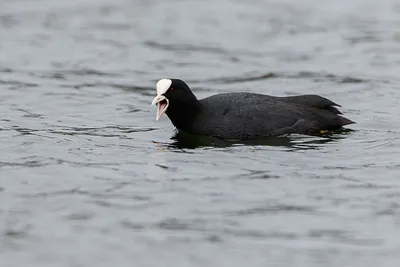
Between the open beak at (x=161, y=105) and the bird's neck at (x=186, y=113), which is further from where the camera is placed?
the bird's neck at (x=186, y=113)

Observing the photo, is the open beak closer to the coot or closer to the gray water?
the coot

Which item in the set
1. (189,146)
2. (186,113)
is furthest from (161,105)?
(189,146)

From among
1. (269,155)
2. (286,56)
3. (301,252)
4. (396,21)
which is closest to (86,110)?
(269,155)

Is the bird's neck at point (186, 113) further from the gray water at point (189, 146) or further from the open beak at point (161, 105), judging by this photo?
the gray water at point (189, 146)

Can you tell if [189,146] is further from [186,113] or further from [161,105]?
[161,105]

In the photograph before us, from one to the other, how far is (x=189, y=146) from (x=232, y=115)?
598mm

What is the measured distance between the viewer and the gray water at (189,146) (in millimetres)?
8242

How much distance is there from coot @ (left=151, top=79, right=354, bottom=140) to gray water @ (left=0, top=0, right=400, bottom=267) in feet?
0.67

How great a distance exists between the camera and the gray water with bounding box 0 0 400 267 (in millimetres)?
8242

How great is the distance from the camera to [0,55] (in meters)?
16.6

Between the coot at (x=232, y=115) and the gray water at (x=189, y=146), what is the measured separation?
0.67 feet

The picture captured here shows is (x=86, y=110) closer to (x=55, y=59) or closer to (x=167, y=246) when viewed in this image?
(x=55, y=59)

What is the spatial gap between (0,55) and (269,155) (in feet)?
22.9

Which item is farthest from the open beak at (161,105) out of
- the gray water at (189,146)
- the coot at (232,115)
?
the gray water at (189,146)
